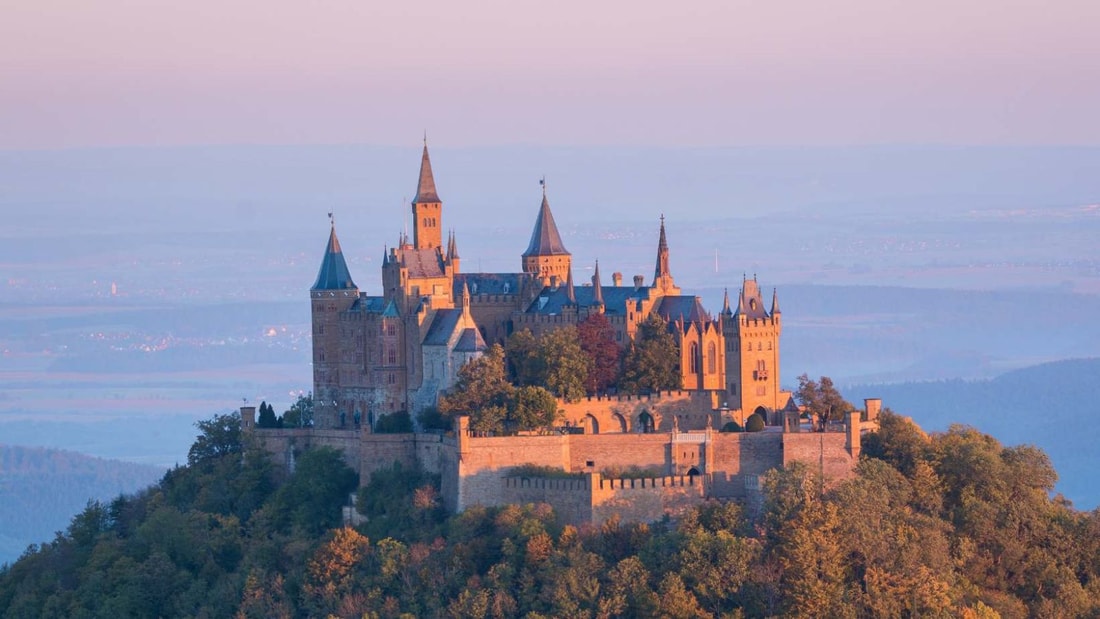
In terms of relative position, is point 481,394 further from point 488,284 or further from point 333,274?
point 333,274

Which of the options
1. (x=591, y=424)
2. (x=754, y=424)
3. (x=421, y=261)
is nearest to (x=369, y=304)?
(x=421, y=261)

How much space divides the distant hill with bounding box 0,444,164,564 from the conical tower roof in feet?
276

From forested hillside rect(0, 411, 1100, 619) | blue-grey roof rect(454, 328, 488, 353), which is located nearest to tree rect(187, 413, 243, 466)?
forested hillside rect(0, 411, 1100, 619)

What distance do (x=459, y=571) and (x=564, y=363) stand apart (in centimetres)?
1037

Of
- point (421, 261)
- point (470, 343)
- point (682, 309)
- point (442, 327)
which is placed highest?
point (421, 261)

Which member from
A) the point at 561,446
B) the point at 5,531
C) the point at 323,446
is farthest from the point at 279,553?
the point at 5,531

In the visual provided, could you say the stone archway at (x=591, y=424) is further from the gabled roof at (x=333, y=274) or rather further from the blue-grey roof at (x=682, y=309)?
the gabled roof at (x=333, y=274)

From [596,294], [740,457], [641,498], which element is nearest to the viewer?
[641,498]

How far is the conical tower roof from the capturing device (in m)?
91.1

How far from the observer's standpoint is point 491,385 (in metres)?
82.1

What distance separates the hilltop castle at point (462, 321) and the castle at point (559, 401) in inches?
2.7

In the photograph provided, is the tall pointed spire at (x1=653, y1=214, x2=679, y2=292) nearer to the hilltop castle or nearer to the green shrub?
the hilltop castle

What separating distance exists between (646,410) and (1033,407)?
100.0 meters

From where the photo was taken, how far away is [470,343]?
84.3 meters
